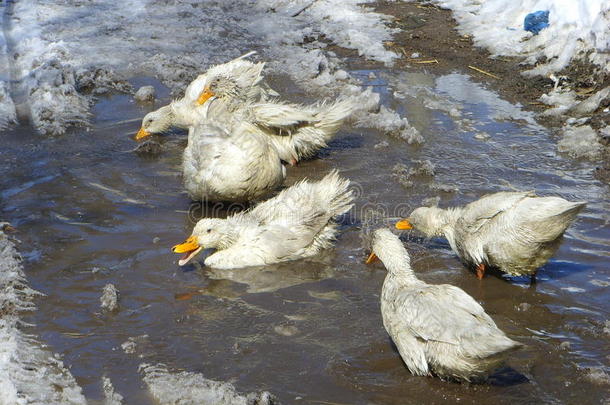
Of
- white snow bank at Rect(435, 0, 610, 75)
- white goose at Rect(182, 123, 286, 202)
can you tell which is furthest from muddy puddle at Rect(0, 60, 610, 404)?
white snow bank at Rect(435, 0, 610, 75)

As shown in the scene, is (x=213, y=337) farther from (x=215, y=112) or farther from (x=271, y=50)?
(x=271, y=50)

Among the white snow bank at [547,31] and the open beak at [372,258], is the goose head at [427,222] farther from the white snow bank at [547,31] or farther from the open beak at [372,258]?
the white snow bank at [547,31]

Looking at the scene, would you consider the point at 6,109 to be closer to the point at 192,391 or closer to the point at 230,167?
the point at 230,167

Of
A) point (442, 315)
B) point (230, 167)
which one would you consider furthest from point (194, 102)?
point (442, 315)

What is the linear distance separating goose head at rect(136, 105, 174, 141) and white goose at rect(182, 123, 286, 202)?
61.0 inches

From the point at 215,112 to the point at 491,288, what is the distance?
338 cm

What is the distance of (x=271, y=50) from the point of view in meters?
11.9

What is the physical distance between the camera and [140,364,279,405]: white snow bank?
182 inches

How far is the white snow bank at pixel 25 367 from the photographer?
4.69 meters

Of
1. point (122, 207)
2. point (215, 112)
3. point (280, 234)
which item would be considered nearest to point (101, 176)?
point (122, 207)

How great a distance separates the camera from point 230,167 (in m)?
7.21

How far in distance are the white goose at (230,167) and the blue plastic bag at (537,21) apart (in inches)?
209

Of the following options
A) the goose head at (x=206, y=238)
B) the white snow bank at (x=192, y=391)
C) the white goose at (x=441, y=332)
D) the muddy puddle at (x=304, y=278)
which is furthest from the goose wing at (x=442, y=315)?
the goose head at (x=206, y=238)

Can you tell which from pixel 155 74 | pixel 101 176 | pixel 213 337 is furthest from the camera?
pixel 155 74
